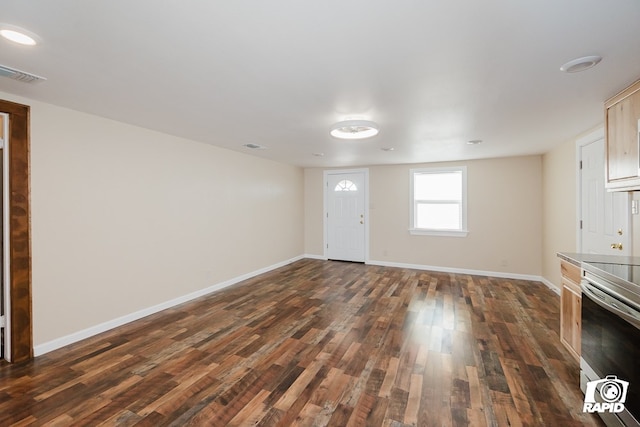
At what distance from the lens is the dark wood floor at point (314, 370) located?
1.87 m

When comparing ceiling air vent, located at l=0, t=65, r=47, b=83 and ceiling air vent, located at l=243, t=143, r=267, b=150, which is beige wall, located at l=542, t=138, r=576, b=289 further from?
ceiling air vent, located at l=0, t=65, r=47, b=83

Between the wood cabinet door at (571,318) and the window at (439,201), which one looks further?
the window at (439,201)

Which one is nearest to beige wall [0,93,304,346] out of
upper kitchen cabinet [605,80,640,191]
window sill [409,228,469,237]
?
window sill [409,228,469,237]

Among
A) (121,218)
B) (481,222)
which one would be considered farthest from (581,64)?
(121,218)

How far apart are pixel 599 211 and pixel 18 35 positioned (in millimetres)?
5164

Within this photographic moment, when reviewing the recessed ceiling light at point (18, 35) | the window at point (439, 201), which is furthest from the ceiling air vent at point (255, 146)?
the window at point (439, 201)

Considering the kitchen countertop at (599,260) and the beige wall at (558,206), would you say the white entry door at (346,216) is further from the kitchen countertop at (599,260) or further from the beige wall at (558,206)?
the kitchen countertop at (599,260)

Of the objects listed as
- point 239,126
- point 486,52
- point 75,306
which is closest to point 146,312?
point 75,306

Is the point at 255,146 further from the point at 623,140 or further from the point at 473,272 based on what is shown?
the point at 473,272

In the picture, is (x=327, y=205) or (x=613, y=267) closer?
(x=613, y=267)

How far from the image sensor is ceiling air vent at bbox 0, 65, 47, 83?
6.44 ft

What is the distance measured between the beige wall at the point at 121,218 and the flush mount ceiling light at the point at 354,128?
7.57ft

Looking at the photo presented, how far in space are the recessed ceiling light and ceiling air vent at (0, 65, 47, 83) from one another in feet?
1.73

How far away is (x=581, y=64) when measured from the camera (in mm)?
1848
